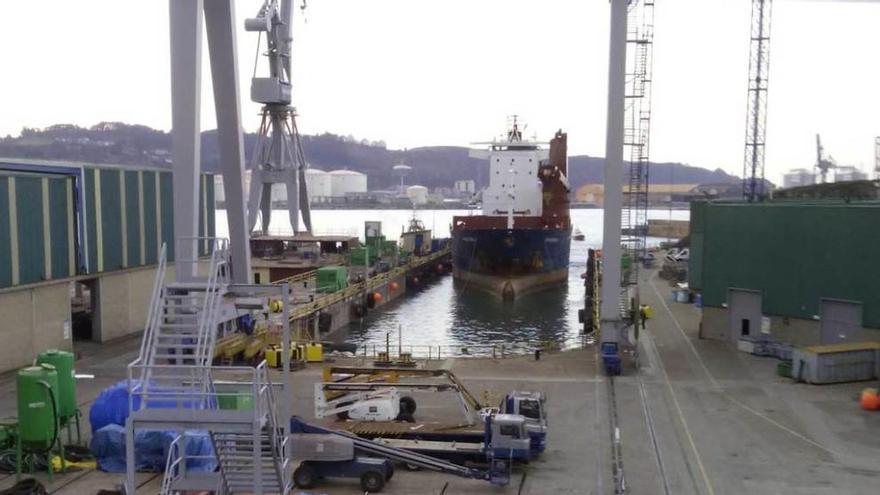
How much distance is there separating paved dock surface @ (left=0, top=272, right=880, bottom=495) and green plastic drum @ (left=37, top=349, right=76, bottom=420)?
1089 mm

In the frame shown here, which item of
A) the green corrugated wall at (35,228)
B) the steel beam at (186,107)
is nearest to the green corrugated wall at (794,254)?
the steel beam at (186,107)

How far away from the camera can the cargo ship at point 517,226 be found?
4341 cm

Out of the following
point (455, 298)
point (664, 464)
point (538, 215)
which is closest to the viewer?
point (664, 464)

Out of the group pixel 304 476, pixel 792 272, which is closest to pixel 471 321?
pixel 792 272

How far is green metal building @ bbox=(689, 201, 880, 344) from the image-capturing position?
20344 mm

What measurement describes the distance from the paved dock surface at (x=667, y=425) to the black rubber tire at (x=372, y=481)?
13.3 inches

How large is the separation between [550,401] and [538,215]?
34.5m

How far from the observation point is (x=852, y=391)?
18.1 m

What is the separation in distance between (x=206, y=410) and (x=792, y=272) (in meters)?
18.3

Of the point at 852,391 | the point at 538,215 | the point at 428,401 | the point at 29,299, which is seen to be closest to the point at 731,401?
the point at 852,391

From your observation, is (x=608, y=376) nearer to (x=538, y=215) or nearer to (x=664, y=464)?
(x=664, y=464)

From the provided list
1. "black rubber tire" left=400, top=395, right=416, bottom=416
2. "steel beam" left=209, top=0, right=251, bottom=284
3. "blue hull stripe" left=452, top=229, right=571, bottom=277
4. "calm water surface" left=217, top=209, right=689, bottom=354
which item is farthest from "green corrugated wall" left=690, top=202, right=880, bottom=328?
"blue hull stripe" left=452, top=229, right=571, bottom=277

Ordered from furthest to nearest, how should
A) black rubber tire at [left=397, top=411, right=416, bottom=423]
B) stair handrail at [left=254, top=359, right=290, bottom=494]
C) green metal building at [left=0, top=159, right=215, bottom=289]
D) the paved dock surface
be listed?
green metal building at [left=0, top=159, right=215, bottom=289] → black rubber tire at [left=397, top=411, right=416, bottom=423] → the paved dock surface → stair handrail at [left=254, top=359, right=290, bottom=494]

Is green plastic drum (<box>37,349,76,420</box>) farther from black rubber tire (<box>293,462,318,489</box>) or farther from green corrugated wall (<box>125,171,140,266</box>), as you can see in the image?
green corrugated wall (<box>125,171,140,266</box>)
